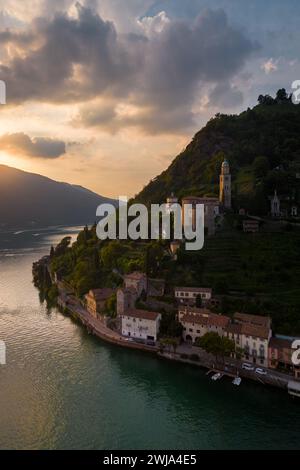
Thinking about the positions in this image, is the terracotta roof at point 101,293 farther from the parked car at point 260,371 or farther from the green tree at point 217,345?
the parked car at point 260,371

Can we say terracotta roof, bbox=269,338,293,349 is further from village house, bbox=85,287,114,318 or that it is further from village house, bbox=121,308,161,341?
village house, bbox=85,287,114,318

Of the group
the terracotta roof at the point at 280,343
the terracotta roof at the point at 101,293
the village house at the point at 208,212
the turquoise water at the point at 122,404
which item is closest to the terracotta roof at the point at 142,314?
the turquoise water at the point at 122,404

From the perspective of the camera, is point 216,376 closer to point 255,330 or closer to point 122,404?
A: point 255,330

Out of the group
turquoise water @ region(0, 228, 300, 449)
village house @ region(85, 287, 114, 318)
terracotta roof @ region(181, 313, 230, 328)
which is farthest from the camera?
village house @ region(85, 287, 114, 318)

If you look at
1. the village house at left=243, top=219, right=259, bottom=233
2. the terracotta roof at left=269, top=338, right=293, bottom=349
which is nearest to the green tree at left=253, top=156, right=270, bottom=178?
the village house at left=243, top=219, right=259, bottom=233

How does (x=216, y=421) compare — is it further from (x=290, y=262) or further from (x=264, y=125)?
(x=264, y=125)
